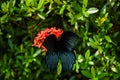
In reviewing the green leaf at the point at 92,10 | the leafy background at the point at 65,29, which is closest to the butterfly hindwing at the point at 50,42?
the leafy background at the point at 65,29

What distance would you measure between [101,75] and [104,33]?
29 cm

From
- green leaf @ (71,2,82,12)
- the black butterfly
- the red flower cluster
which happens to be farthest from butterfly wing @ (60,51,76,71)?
green leaf @ (71,2,82,12)

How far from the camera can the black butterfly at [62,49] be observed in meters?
2.40

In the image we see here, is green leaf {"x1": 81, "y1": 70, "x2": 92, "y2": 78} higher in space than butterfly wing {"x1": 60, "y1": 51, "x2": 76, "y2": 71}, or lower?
lower

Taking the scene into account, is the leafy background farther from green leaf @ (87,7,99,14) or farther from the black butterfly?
the black butterfly

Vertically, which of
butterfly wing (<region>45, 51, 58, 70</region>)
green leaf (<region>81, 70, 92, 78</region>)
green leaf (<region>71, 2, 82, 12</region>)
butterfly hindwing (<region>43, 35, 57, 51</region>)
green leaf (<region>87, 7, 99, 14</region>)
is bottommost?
green leaf (<region>81, 70, 92, 78</region>)

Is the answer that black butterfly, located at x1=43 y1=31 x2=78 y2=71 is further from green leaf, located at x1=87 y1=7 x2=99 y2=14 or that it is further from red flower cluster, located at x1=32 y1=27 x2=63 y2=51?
green leaf, located at x1=87 y1=7 x2=99 y2=14

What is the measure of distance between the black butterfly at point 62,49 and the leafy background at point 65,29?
0.11 metres

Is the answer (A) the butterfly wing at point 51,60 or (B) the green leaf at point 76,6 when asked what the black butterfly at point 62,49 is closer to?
(A) the butterfly wing at point 51,60

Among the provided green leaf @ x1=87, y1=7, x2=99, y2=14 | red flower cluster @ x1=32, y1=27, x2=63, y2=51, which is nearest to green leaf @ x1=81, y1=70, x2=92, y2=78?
red flower cluster @ x1=32, y1=27, x2=63, y2=51

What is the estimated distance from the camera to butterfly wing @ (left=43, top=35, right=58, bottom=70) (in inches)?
94.5

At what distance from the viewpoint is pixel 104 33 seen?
250 centimetres

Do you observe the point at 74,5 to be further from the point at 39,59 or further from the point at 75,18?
the point at 39,59

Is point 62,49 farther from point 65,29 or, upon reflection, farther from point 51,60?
point 65,29
